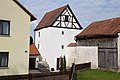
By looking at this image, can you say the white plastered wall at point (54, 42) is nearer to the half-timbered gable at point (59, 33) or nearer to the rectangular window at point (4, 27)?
the half-timbered gable at point (59, 33)

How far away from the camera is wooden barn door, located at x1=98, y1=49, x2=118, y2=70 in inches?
1006

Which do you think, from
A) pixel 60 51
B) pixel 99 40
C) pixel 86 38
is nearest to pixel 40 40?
pixel 60 51

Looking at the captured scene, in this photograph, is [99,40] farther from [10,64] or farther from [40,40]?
[40,40]

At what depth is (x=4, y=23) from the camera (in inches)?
819

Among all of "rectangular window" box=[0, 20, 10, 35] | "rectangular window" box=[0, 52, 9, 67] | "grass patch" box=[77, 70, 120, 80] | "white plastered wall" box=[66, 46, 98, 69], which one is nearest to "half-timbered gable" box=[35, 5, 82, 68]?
"white plastered wall" box=[66, 46, 98, 69]

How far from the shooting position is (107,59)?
26.7m

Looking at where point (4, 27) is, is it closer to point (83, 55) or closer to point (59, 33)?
point (83, 55)

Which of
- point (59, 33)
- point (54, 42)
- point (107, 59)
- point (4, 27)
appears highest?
point (59, 33)

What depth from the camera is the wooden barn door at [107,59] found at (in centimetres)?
2556

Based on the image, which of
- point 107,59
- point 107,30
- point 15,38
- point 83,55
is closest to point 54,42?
point 83,55

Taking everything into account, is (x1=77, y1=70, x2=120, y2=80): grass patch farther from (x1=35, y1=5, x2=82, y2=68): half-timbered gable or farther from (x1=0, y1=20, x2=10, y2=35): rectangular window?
(x1=35, y1=5, x2=82, y2=68): half-timbered gable

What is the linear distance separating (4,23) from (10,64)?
3.80 meters

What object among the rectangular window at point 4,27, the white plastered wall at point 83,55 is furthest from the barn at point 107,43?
the rectangular window at point 4,27

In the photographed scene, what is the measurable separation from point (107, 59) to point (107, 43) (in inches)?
74.3
